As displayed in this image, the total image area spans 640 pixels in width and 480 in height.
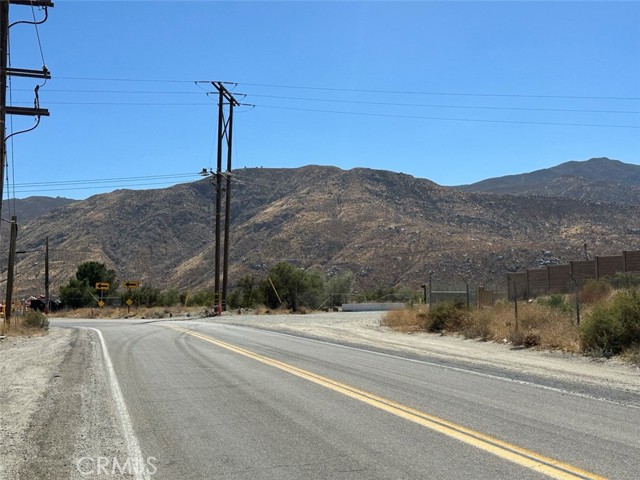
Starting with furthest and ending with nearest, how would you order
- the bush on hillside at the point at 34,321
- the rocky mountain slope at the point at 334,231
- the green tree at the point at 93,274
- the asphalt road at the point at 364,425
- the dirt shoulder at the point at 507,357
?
the rocky mountain slope at the point at 334,231 < the green tree at the point at 93,274 < the bush on hillside at the point at 34,321 < the dirt shoulder at the point at 507,357 < the asphalt road at the point at 364,425

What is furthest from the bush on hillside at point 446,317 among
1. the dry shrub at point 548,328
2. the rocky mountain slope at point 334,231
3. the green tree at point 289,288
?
the rocky mountain slope at point 334,231

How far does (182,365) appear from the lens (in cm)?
1467

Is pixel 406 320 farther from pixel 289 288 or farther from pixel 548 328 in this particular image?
pixel 289 288

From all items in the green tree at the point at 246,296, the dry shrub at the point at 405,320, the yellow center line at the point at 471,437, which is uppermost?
the green tree at the point at 246,296

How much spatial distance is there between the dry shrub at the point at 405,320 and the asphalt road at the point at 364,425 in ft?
47.5

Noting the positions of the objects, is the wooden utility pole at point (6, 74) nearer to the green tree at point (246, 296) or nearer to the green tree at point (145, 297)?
the green tree at point (246, 296)

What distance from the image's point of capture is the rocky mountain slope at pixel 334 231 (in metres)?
80.5

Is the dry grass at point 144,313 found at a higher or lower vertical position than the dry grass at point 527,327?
lower

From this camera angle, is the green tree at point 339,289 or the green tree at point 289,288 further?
the green tree at point 339,289

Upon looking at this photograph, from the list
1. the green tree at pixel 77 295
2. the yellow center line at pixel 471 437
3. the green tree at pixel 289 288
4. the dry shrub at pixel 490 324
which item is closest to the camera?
the yellow center line at pixel 471 437

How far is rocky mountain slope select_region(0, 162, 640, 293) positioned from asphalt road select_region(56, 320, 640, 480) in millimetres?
58903

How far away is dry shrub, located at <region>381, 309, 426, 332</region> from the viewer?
28312 mm

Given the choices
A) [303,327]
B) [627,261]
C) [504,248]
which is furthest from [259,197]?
[303,327]

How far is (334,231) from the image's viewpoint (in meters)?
93.6
